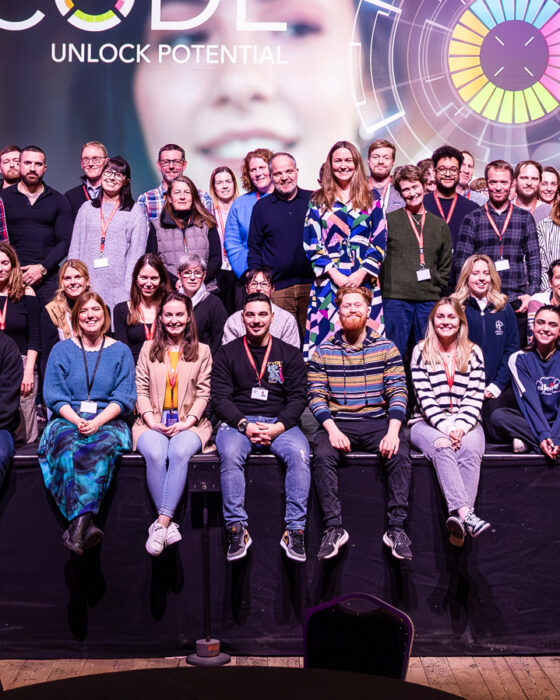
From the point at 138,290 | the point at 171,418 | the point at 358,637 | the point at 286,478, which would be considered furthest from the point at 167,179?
the point at 358,637

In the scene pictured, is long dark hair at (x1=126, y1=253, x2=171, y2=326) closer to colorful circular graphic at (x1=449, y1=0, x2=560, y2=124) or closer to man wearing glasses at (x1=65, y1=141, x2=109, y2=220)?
man wearing glasses at (x1=65, y1=141, x2=109, y2=220)

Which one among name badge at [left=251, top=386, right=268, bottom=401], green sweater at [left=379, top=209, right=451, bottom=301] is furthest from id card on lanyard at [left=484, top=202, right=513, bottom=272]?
name badge at [left=251, top=386, right=268, bottom=401]

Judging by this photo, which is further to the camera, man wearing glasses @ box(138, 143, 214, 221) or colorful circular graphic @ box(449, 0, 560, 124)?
colorful circular graphic @ box(449, 0, 560, 124)

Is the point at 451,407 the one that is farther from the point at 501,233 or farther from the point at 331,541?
the point at 501,233

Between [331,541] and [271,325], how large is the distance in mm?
A: 1446

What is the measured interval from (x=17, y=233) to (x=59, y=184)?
1.71m

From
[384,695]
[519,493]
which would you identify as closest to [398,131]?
[519,493]

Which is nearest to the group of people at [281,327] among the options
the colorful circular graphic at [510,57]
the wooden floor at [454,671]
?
the wooden floor at [454,671]

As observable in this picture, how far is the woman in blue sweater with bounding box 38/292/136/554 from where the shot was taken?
157 inches

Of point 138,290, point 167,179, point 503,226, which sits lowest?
point 138,290

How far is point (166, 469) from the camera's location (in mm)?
4133

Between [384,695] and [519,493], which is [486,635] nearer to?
[519,493]

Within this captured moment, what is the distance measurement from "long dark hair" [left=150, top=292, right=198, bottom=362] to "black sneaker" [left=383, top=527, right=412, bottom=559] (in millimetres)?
1243

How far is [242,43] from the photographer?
276 inches
